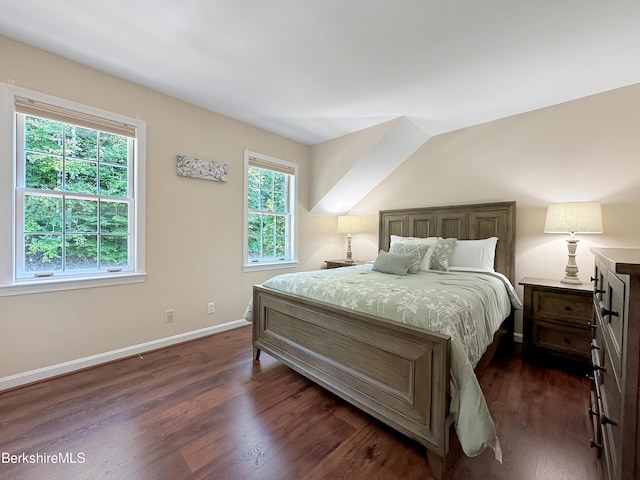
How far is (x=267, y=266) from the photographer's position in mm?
3664

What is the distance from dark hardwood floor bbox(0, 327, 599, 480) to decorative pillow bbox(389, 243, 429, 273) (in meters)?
1.05

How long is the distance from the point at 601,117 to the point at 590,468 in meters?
2.86

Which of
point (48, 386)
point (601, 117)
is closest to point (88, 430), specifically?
point (48, 386)

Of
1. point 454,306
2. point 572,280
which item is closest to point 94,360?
point 454,306

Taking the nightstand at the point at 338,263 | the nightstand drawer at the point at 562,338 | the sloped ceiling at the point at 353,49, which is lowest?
the nightstand drawer at the point at 562,338

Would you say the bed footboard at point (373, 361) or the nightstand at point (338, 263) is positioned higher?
the nightstand at point (338, 263)

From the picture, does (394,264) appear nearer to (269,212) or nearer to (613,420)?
(613,420)

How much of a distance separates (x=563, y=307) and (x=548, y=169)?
4.60 ft

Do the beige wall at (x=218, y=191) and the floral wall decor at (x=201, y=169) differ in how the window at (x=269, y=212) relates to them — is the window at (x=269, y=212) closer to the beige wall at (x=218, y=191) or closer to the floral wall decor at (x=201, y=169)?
the beige wall at (x=218, y=191)

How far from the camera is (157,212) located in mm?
2672

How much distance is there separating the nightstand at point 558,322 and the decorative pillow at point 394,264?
43.5 inches

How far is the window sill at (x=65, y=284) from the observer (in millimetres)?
1983

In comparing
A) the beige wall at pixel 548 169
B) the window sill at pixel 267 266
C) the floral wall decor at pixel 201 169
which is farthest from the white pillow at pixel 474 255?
the floral wall decor at pixel 201 169

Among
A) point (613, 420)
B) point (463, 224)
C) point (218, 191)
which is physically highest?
point (218, 191)
